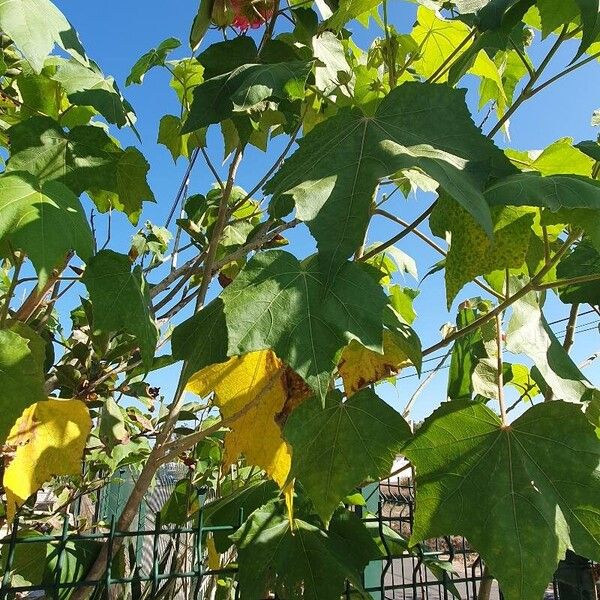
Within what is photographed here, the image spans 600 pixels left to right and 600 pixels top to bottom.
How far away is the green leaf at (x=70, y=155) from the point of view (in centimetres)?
107

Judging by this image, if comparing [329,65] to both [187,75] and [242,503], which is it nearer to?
Answer: [187,75]

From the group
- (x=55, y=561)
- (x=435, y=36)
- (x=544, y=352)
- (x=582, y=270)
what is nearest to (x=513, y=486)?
(x=544, y=352)

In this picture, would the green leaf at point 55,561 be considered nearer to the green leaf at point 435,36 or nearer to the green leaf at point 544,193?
the green leaf at point 544,193

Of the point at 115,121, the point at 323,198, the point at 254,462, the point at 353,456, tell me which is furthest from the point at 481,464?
the point at 115,121

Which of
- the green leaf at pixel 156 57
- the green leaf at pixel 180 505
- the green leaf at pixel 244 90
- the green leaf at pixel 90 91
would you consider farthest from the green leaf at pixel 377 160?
the green leaf at pixel 180 505

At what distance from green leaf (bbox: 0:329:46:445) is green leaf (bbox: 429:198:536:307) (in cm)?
57

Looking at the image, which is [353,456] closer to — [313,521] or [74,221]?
[313,521]

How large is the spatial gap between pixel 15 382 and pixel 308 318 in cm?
41

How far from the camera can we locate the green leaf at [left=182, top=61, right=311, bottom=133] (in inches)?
35.3

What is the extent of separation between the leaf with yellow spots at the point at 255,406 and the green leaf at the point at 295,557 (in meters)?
0.16

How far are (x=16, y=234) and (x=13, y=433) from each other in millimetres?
315

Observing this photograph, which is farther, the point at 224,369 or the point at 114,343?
the point at 114,343

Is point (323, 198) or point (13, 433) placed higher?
point (323, 198)

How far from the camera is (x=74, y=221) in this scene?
0.88 meters
